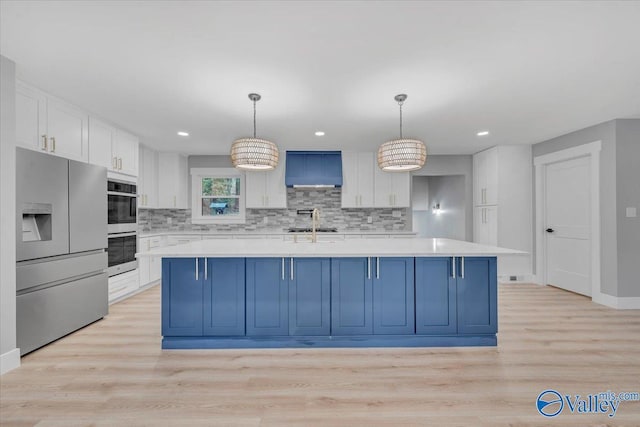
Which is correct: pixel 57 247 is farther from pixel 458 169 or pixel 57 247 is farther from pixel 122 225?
pixel 458 169

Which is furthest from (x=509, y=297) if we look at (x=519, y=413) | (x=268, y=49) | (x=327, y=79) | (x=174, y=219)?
(x=174, y=219)

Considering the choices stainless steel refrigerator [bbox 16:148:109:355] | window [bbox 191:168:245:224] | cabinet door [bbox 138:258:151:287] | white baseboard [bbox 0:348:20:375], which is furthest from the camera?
window [bbox 191:168:245:224]

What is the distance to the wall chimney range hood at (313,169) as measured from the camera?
5609 mm

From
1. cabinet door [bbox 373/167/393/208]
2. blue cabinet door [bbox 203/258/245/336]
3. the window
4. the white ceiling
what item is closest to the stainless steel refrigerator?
the white ceiling

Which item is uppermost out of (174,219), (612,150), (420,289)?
(612,150)

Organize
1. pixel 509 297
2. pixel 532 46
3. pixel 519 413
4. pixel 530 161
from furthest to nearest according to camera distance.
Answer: pixel 530 161
pixel 509 297
pixel 532 46
pixel 519 413

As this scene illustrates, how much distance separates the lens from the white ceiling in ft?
6.11

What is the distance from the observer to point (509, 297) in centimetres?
440

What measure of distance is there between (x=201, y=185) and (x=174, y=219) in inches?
34.3

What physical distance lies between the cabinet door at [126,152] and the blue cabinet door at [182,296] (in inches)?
86.7

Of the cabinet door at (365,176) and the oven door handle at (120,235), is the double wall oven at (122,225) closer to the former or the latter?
the oven door handle at (120,235)

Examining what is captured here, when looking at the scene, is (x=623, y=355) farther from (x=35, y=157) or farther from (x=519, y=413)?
(x=35, y=157)

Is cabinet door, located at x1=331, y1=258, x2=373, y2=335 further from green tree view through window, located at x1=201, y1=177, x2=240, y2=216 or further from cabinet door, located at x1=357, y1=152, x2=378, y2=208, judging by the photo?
green tree view through window, located at x1=201, y1=177, x2=240, y2=216

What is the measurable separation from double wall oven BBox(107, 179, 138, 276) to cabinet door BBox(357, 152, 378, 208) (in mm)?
3728
